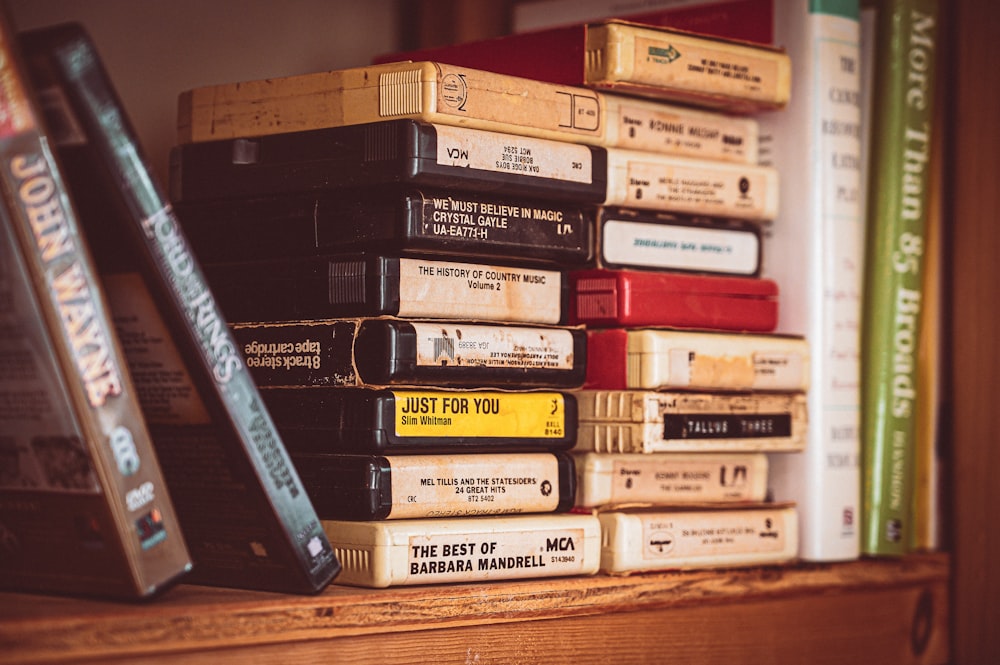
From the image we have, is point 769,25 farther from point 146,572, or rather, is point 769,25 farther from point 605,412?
point 146,572

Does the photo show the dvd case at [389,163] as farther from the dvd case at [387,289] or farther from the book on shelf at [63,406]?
the book on shelf at [63,406]

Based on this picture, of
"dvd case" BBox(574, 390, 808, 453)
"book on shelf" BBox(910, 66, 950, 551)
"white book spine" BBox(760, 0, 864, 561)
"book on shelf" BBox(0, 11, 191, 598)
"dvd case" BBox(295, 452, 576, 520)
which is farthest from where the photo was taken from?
"book on shelf" BBox(910, 66, 950, 551)

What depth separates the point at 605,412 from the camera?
1.07 meters

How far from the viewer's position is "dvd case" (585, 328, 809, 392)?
1066 mm

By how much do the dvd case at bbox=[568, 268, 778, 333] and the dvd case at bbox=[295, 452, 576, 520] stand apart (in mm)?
138

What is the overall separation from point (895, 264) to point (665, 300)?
260 mm

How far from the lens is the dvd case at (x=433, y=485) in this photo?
36.2 inches

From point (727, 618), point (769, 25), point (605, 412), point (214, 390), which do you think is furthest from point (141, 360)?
point (769, 25)

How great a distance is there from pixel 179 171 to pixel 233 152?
63 mm

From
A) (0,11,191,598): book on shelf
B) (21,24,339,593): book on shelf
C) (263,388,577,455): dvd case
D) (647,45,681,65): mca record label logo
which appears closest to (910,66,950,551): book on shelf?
(647,45,681,65): mca record label logo

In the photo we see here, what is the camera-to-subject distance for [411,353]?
93 centimetres

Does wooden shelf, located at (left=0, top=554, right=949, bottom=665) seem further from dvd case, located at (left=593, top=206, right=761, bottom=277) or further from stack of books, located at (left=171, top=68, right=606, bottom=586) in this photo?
dvd case, located at (left=593, top=206, right=761, bottom=277)

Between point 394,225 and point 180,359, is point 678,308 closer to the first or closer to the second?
point 394,225

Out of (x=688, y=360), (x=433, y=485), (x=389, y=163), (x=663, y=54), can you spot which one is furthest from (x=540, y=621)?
(x=663, y=54)
